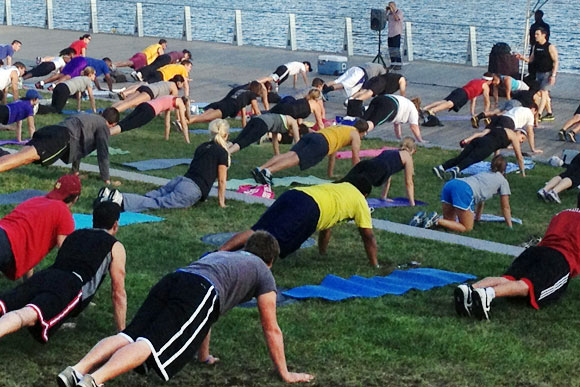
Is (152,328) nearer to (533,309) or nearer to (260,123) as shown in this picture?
(533,309)

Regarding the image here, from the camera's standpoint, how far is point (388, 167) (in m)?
13.3

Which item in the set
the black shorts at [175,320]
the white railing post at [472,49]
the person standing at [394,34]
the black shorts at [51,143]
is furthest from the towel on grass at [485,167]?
the white railing post at [472,49]

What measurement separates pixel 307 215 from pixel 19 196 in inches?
184

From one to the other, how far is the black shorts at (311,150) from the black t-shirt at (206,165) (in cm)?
211

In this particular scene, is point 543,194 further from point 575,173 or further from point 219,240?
point 219,240

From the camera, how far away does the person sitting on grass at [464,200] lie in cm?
1239

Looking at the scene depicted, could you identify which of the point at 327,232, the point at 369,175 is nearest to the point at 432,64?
the point at 369,175

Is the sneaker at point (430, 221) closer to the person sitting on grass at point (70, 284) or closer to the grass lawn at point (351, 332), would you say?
the grass lawn at point (351, 332)

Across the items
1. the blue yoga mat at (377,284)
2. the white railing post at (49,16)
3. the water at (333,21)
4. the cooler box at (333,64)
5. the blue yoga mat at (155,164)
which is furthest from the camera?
the white railing post at (49,16)

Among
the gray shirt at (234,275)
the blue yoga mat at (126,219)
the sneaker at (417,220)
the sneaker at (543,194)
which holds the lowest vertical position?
the sneaker at (543,194)

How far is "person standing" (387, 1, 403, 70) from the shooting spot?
2758 cm

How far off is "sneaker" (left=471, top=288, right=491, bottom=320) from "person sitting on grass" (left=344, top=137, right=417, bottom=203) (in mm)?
3935

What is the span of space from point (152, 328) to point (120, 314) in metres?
1.23

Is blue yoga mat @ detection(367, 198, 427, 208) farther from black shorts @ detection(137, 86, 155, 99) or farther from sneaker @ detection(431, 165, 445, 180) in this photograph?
black shorts @ detection(137, 86, 155, 99)
